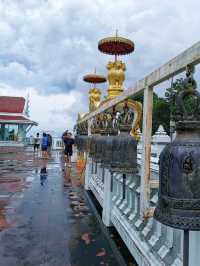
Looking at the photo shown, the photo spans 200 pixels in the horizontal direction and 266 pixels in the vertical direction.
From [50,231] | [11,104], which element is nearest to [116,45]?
[50,231]

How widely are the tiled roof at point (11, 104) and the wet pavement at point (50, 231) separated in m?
31.4

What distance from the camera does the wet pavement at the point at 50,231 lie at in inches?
169

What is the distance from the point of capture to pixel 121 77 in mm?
6574

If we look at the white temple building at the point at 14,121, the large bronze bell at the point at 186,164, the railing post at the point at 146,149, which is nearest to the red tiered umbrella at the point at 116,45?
the railing post at the point at 146,149

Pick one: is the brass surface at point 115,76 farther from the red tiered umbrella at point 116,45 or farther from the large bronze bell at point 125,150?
the large bronze bell at point 125,150

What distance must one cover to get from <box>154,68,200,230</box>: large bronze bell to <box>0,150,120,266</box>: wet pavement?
8.48 feet

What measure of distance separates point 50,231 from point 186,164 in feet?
13.5

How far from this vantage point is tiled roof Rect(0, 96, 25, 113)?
39469mm

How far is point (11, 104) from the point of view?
40.7 meters

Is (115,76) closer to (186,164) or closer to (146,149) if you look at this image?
(146,149)

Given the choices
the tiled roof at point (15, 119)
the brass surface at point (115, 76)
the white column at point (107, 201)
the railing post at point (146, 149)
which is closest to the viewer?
the railing post at point (146, 149)

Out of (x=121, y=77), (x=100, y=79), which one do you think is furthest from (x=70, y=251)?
(x=100, y=79)

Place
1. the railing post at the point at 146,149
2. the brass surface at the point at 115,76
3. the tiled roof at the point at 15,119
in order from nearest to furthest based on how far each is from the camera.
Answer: the railing post at the point at 146,149 → the brass surface at the point at 115,76 → the tiled roof at the point at 15,119

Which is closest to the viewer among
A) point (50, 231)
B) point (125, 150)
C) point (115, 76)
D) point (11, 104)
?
point (125, 150)
